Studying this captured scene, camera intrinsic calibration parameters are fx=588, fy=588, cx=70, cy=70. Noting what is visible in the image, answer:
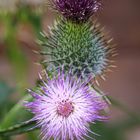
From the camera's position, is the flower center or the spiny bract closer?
the flower center

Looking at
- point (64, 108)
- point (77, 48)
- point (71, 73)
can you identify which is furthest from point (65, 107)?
point (77, 48)

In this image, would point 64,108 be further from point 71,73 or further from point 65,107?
point 71,73

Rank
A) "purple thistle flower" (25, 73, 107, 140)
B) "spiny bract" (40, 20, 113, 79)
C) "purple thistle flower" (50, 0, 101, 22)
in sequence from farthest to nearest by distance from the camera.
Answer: "spiny bract" (40, 20, 113, 79)
"purple thistle flower" (50, 0, 101, 22)
"purple thistle flower" (25, 73, 107, 140)

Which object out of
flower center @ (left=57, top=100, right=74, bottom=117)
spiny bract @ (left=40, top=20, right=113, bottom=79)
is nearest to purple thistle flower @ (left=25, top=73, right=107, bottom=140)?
flower center @ (left=57, top=100, right=74, bottom=117)

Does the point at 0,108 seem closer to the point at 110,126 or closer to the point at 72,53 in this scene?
the point at 72,53


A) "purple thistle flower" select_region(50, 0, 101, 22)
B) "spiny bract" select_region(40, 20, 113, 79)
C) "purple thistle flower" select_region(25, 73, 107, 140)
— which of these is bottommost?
"purple thistle flower" select_region(25, 73, 107, 140)

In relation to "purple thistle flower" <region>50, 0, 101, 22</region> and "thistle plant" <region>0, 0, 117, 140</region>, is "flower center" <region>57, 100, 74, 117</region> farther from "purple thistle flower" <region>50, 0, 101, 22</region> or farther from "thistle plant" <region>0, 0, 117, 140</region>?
"purple thistle flower" <region>50, 0, 101, 22</region>
